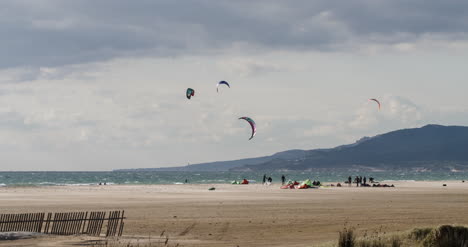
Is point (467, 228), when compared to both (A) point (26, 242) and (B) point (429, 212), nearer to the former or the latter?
(A) point (26, 242)

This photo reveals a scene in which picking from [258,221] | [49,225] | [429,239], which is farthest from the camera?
[258,221]

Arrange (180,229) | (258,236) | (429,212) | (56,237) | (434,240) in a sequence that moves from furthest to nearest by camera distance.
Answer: (429,212) < (180,229) < (258,236) < (56,237) < (434,240)

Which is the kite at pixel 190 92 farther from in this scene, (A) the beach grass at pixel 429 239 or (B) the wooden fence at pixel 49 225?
(A) the beach grass at pixel 429 239

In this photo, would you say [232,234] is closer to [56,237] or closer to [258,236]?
[258,236]

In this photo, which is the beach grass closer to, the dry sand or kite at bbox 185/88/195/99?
the dry sand

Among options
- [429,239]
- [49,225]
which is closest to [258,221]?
[49,225]

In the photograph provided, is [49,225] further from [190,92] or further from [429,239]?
[190,92]

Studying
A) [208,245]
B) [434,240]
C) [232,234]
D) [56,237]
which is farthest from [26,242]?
[434,240]

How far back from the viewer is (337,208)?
37.5 metres

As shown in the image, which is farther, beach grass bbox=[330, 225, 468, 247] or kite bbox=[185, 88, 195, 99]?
kite bbox=[185, 88, 195, 99]

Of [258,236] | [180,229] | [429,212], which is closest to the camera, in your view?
[258,236]

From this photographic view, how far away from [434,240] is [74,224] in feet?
38.3

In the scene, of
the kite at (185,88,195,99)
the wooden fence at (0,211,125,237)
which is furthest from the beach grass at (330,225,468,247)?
the kite at (185,88,195,99)

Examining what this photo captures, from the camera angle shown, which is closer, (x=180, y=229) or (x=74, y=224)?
(x=74, y=224)
